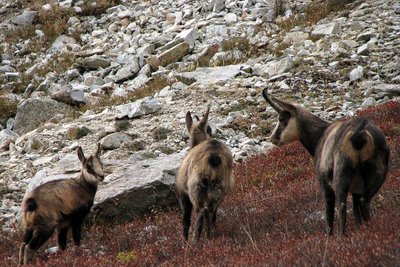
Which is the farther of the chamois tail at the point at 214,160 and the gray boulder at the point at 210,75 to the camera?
the gray boulder at the point at 210,75

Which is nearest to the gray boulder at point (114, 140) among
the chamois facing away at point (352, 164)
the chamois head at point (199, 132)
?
the chamois head at point (199, 132)

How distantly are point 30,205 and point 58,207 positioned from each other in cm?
48

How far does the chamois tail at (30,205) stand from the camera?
8984 mm

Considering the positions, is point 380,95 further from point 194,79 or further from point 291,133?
point 291,133

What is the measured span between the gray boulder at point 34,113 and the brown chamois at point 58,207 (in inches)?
384

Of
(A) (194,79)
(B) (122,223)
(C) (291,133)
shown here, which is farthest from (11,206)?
(A) (194,79)

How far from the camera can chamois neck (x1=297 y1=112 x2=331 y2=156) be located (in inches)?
332

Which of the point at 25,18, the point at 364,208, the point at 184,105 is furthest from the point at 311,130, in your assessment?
the point at 25,18

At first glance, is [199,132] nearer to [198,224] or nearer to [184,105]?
[198,224]

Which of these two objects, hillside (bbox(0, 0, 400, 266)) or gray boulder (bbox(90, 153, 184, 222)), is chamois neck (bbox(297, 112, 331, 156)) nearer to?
hillside (bbox(0, 0, 400, 266))

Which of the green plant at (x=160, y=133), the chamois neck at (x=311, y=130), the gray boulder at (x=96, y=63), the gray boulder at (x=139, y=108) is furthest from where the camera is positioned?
the gray boulder at (x=96, y=63)

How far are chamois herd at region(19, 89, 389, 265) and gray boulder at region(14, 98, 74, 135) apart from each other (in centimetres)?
980

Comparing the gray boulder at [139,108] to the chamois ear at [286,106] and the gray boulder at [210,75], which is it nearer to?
the gray boulder at [210,75]

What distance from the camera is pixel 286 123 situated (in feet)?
28.2
